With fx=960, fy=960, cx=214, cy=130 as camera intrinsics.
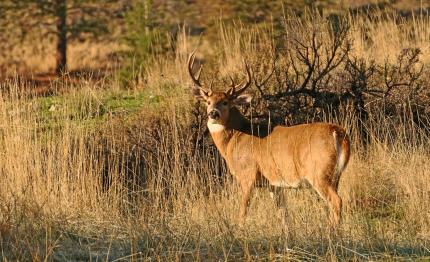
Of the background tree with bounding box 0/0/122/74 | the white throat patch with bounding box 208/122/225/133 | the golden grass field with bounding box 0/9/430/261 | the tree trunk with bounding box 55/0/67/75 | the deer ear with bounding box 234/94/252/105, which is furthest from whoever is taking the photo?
the background tree with bounding box 0/0/122/74

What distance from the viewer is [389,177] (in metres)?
10.9

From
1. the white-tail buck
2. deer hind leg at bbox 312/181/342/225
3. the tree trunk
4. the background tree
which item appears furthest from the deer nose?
the tree trunk

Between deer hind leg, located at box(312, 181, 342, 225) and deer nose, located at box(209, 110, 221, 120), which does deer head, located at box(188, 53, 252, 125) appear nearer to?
deer nose, located at box(209, 110, 221, 120)

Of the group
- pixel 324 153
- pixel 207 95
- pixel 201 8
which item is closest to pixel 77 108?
pixel 207 95

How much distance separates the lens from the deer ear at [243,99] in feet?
35.3

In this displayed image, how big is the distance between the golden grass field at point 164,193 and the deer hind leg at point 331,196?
0.45 feet

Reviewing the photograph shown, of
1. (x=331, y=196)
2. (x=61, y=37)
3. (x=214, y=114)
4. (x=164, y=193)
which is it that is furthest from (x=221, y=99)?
(x=61, y=37)

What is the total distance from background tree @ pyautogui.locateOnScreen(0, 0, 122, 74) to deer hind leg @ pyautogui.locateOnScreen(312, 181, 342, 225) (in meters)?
19.7

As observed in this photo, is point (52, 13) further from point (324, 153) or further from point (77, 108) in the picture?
point (324, 153)

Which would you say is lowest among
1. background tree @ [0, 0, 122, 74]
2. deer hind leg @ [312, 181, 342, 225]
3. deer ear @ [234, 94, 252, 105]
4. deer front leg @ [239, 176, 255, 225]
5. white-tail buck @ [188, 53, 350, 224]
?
background tree @ [0, 0, 122, 74]

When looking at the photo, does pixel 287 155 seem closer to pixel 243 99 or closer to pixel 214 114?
pixel 214 114

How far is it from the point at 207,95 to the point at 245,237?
3.55 m

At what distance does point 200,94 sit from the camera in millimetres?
10961

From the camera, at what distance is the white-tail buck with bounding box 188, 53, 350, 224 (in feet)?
31.2
